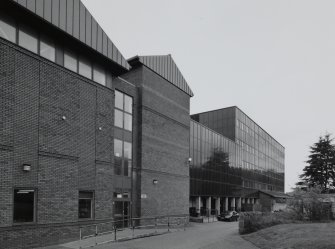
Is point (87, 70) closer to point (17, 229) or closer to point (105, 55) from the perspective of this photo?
point (105, 55)

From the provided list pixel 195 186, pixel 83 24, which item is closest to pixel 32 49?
pixel 83 24

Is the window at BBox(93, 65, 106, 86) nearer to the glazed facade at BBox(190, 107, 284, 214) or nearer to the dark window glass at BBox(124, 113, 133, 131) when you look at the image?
the dark window glass at BBox(124, 113, 133, 131)

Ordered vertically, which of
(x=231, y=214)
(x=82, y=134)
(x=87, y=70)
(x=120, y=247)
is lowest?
(x=231, y=214)

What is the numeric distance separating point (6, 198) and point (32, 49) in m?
6.47

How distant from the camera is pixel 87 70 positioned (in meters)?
18.5

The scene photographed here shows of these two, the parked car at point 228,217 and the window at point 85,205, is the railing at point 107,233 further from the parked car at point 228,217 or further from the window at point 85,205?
the parked car at point 228,217

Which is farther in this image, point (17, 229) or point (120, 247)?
point (120, 247)

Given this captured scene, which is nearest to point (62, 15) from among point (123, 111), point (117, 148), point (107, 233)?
point (123, 111)

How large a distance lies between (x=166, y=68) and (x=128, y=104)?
19.7 ft

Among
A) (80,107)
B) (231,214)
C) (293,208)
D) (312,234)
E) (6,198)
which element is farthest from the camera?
(231,214)

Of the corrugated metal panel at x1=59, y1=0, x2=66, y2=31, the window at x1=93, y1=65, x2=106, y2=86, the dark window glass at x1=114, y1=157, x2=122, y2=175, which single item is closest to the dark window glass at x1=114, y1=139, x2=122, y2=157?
the dark window glass at x1=114, y1=157, x2=122, y2=175

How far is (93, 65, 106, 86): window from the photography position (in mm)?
19078

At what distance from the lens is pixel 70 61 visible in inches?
682

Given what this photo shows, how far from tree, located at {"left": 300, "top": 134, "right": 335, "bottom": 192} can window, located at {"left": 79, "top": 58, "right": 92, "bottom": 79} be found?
4485 cm
